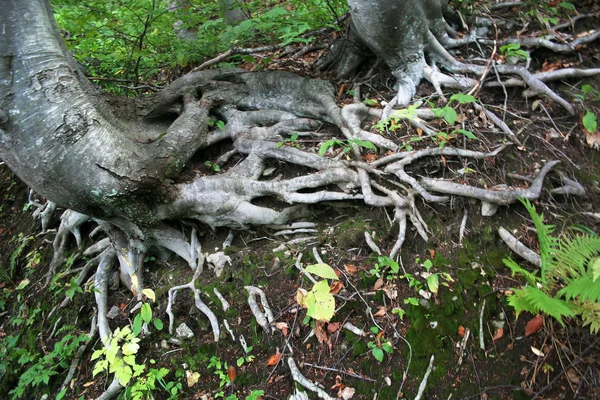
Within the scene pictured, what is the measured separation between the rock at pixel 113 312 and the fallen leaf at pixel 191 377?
1.19 metres

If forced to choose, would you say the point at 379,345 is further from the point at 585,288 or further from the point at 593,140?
the point at 593,140

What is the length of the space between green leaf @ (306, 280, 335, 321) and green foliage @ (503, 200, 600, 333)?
1146mm

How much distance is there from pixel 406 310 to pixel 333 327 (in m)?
0.57

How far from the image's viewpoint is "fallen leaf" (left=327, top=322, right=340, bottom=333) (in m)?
2.77

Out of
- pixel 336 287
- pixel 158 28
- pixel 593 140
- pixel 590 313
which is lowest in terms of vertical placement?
pixel 336 287

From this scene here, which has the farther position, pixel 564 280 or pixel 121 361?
pixel 121 361

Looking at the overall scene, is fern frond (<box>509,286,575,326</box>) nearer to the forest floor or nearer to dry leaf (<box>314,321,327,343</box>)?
the forest floor

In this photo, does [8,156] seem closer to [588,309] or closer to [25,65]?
[25,65]

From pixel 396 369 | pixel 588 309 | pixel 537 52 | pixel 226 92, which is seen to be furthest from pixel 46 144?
pixel 537 52

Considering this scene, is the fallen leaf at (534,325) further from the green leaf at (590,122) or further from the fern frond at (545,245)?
the green leaf at (590,122)

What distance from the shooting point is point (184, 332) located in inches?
125

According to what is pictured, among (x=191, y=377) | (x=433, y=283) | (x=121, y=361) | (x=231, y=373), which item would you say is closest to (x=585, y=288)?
(x=433, y=283)

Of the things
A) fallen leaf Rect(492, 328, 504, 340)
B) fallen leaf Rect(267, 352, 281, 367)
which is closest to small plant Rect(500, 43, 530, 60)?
fallen leaf Rect(492, 328, 504, 340)

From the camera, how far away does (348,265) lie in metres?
2.99
